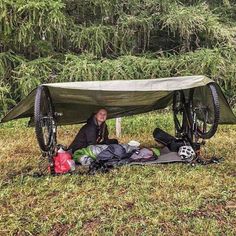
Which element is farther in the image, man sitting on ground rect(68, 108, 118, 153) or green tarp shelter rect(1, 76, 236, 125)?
man sitting on ground rect(68, 108, 118, 153)

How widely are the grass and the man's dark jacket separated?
2.05 ft

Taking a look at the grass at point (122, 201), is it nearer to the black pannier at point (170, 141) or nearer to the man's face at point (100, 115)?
the black pannier at point (170, 141)

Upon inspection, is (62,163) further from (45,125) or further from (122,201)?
(122,201)

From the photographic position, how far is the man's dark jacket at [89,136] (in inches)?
222

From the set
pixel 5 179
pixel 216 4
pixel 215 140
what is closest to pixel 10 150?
pixel 5 179

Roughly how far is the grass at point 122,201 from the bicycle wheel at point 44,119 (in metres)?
0.48

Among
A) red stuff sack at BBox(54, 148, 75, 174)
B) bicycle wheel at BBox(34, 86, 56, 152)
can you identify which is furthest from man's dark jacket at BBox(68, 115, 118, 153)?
bicycle wheel at BBox(34, 86, 56, 152)

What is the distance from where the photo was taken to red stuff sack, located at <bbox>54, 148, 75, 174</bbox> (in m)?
4.98

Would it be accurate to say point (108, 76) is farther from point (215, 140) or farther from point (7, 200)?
point (7, 200)

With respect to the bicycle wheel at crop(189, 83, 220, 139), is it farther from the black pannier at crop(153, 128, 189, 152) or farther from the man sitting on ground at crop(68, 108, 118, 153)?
the man sitting on ground at crop(68, 108, 118, 153)

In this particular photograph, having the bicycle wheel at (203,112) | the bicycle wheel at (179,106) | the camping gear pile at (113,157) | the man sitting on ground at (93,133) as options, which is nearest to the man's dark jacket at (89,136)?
the man sitting on ground at (93,133)

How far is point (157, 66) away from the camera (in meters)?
9.37

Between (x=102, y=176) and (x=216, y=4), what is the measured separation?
870cm

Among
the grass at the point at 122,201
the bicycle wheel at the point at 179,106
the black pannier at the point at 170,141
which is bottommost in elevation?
the black pannier at the point at 170,141
